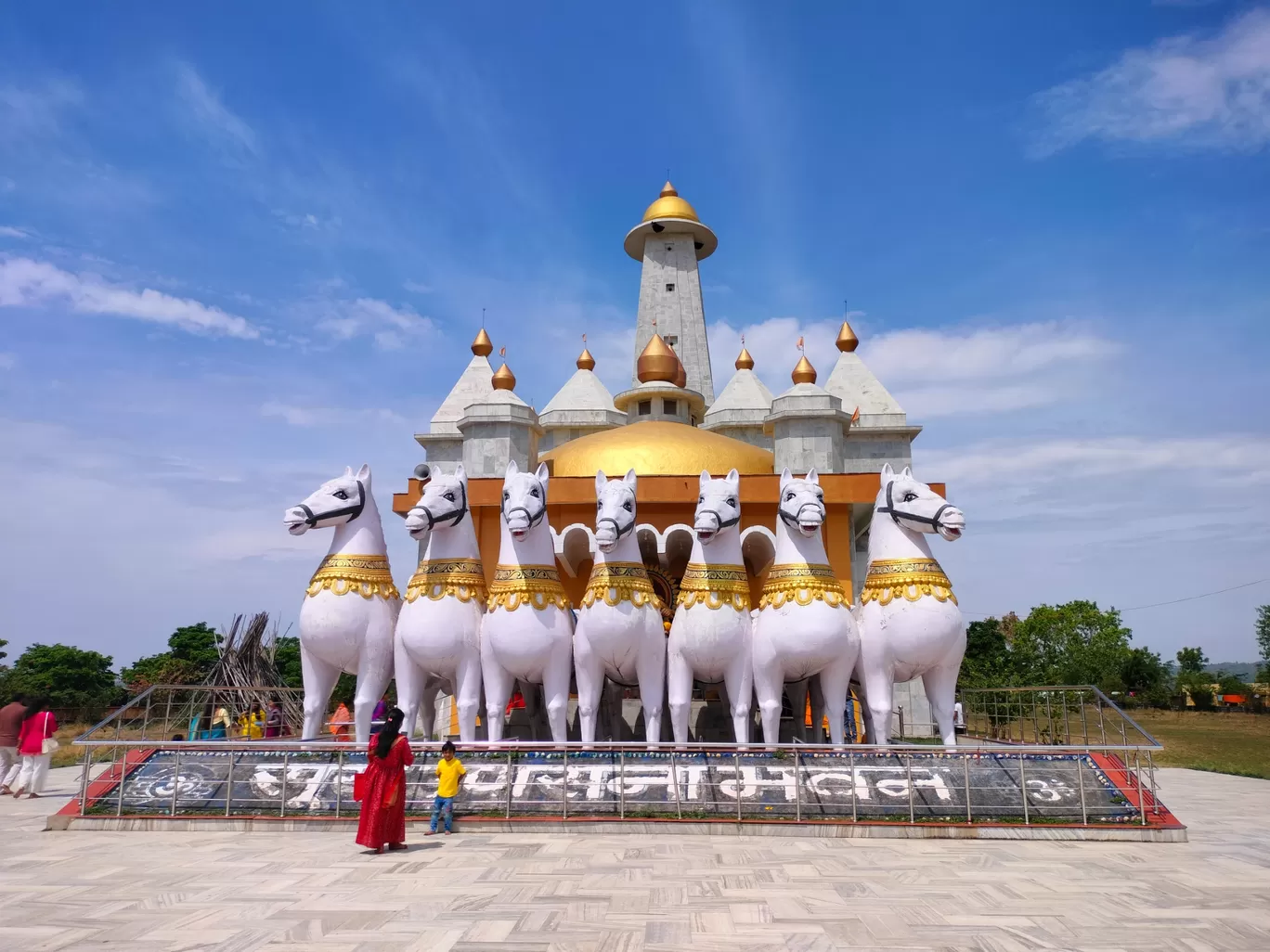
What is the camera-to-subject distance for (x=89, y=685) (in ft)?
123

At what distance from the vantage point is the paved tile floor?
5055mm

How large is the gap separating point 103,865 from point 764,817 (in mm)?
5807

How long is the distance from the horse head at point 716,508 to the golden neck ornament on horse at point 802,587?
87 cm

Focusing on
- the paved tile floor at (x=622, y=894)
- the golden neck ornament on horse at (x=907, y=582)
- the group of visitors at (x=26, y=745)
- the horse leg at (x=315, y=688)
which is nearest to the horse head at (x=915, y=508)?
the golden neck ornament on horse at (x=907, y=582)

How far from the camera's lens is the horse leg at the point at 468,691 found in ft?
34.5

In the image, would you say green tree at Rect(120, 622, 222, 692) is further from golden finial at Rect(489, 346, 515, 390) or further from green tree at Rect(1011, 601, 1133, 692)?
green tree at Rect(1011, 601, 1133, 692)

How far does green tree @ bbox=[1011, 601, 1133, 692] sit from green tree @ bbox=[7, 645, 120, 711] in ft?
129

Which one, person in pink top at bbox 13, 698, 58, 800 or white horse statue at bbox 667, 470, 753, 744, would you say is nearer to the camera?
white horse statue at bbox 667, 470, 753, 744

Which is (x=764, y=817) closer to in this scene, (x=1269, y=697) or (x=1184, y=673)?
(x=1269, y=697)

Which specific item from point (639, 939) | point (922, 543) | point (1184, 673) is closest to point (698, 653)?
point (922, 543)

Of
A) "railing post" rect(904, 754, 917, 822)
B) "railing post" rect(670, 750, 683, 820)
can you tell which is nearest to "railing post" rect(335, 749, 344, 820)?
"railing post" rect(670, 750, 683, 820)

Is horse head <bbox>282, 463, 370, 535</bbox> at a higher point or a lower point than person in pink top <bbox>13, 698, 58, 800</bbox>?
higher

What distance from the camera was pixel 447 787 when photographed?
835 cm

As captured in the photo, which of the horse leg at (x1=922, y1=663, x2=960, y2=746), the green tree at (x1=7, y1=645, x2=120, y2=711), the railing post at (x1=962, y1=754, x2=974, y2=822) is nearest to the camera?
the railing post at (x1=962, y1=754, x2=974, y2=822)
